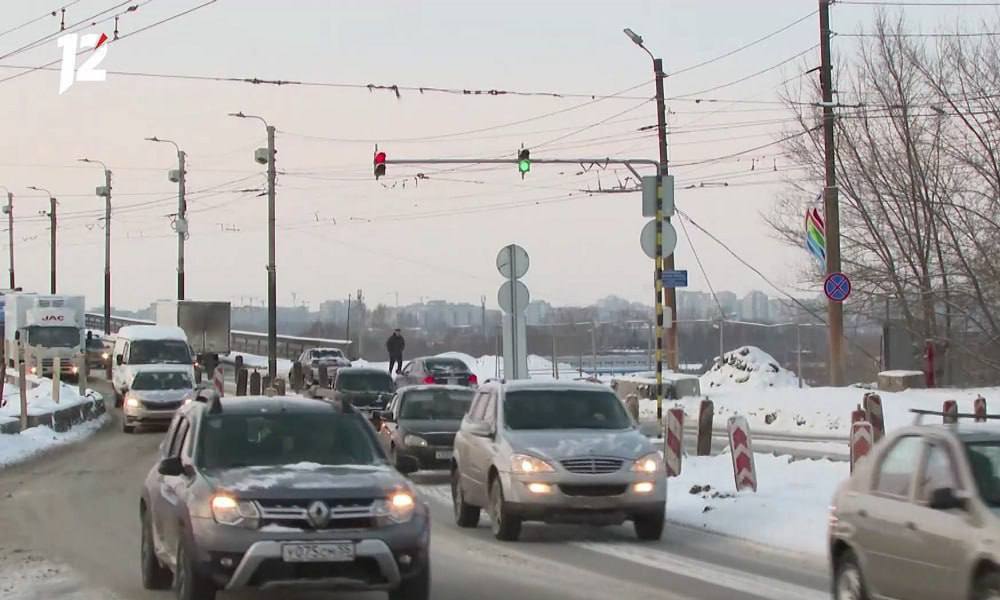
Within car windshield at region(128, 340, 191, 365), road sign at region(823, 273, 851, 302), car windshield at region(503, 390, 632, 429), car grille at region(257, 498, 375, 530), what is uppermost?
road sign at region(823, 273, 851, 302)

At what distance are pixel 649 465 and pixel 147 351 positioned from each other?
31.5m

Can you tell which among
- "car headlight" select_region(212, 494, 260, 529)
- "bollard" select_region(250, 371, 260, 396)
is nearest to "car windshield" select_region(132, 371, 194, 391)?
"bollard" select_region(250, 371, 260, 396)

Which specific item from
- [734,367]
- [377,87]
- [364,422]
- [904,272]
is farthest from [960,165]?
[364,422]

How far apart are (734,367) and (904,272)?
612 centimetres

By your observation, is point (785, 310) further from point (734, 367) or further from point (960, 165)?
point (960, 165)

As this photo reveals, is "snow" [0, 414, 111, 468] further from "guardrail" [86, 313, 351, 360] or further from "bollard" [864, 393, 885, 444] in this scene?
"guardrail" [86, 313, 351, 360]

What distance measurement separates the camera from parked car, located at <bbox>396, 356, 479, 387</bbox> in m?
43.9

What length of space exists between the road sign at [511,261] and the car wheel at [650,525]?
9.82 meters

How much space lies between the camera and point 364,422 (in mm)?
11273

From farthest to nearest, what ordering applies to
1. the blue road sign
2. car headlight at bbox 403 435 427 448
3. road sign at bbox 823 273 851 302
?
road sign at bbox 823 273 851 302, the blue road sign, car headlight at bbox 403 435 427 448

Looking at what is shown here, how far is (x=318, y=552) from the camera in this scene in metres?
9.46

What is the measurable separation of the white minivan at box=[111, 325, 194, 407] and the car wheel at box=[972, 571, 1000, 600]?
36.7 meters

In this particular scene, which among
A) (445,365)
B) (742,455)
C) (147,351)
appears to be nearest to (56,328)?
(147,351)

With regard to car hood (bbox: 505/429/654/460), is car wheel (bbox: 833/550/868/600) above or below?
below
